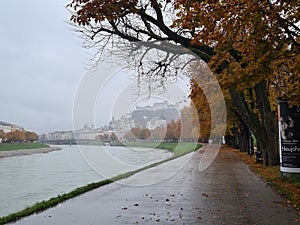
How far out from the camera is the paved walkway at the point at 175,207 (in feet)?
24.8

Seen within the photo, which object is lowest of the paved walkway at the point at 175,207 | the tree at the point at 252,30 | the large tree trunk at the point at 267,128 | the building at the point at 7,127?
the paved walkway at the point at 175,207

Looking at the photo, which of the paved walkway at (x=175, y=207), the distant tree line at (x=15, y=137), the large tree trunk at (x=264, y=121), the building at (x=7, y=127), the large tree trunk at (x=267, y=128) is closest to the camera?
the paved walkway at (x=175, y=207)

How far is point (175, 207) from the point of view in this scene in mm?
9031

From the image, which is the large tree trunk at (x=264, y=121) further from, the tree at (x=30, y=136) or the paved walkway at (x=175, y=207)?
the tree at (x=30, y=136)

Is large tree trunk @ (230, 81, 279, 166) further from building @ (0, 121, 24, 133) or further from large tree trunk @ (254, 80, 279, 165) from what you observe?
building @ (0, 121, 24, 133)

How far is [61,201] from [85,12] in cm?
482

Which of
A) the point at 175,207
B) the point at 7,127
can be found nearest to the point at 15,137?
the point at 7,127

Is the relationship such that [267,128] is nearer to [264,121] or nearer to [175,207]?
[264,121]

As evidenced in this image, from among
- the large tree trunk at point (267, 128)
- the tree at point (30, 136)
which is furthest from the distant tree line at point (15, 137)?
the large tree trunk at point (267, 128)

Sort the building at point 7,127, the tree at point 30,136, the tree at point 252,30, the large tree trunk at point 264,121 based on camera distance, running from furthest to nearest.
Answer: the building at point 7,127 < the tree at point 30,136 < the large tree trunk at point 264,121 < the tree at point 252,30

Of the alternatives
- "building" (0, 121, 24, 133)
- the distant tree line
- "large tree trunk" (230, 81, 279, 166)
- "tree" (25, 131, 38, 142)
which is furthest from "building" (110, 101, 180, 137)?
"building" (0, 121, 24, 133)

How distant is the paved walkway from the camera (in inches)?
298

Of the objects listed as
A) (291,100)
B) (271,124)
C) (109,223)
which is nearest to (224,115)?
(271,124)

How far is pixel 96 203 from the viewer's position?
9.83m
